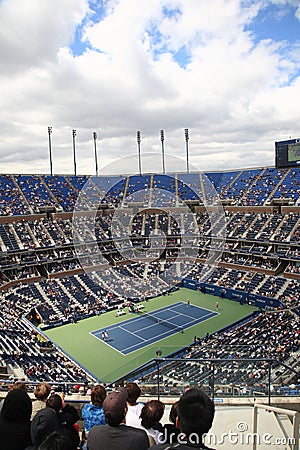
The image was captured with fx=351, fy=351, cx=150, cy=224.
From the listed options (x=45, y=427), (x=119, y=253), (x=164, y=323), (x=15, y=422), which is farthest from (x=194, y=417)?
(x=119, y=253)

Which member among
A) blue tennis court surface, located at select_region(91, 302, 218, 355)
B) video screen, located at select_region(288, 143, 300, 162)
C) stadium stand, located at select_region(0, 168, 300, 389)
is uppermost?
video screen, located at select_region(288, 143, 300, 162)

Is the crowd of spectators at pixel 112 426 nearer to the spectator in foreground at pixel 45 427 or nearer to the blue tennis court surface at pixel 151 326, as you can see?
the spectator in foreground at pixel 45 427

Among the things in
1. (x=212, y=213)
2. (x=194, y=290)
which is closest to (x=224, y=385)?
(x=194, y=290)

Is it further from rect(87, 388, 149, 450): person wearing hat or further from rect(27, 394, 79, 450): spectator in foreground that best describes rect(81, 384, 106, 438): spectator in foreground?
rect(87, 388, 149, 450): person wearing hat

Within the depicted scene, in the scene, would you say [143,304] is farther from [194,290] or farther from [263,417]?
[263,417]

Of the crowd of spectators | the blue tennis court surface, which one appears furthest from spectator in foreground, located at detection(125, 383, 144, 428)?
the blue tennis court surface

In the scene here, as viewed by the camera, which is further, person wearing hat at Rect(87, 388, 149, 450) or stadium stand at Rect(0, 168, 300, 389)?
stadium stand at Rect(0, 168, 300, 389)
